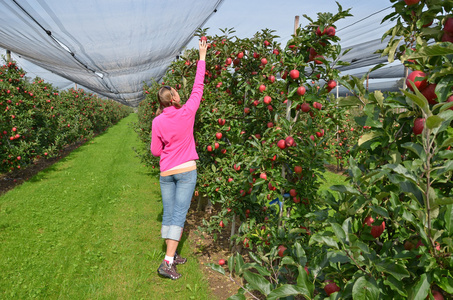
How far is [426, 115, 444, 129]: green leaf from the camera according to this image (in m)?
0.72

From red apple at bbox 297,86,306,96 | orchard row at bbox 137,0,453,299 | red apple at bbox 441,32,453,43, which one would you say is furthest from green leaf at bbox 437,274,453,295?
red apple at bbox 297,86,306,96

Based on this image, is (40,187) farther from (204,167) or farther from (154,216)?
(204,167)

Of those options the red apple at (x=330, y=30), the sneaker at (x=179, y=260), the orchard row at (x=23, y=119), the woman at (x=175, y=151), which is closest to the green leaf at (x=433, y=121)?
the red apple at (x=330, y=30)

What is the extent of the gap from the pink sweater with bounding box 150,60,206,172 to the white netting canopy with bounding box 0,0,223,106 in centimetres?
303

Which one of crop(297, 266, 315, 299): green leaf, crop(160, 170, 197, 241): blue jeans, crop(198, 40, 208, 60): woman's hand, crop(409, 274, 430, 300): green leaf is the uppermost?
crop(198, 40, 208, 60): woman's hand

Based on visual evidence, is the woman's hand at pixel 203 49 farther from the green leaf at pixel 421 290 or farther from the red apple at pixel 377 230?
the green leaf at pixel 421 290

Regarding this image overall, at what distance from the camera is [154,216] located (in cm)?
481

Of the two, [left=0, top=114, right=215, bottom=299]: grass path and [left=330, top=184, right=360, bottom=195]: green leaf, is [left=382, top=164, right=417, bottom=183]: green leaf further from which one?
[left=0, top=114, right=215, bottom=299]: grass path

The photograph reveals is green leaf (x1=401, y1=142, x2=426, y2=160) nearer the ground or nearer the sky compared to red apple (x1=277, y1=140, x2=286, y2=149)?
nearer the sky

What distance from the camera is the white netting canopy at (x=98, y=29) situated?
4.59m

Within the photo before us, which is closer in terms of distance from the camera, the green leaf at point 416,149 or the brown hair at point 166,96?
the green leaf at point 416,149

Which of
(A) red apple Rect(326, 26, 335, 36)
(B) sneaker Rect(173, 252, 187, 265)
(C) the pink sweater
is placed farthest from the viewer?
(B) sneaker Rect(173, 252, 187, 265)

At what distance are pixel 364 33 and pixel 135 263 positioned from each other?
776cm

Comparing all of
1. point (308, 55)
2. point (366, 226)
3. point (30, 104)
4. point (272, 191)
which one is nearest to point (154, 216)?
point (272, 191)
